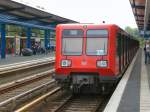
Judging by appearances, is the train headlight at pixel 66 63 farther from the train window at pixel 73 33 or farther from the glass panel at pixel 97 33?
the glass panel at pixel 97 33

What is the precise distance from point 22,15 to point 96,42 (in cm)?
3649

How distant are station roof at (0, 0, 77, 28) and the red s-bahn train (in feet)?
81.6

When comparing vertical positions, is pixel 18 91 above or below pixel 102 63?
below

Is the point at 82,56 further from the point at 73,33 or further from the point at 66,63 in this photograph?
the point at 73,33

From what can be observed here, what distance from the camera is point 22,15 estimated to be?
166 feet

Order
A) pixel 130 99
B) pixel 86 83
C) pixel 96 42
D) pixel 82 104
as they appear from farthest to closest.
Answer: pixel 96 42 → pixel 86 83 → pixel 82 104 → pixel 130 99

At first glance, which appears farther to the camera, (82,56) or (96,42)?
(96,42)

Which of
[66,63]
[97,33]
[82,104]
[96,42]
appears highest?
[97,33]

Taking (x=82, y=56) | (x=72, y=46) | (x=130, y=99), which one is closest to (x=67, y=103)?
(x=82, y=56)

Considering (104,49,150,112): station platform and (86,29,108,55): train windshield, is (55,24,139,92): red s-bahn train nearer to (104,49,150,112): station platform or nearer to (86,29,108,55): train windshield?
(86,29,108,55): train windshield

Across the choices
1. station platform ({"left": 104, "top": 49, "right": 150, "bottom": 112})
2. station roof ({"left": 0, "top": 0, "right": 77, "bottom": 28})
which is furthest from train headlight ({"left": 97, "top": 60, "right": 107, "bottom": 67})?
station roof ({"left": 0, "top": 0, "right": 77, "bottom": 28})

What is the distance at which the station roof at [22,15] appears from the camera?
42062mm

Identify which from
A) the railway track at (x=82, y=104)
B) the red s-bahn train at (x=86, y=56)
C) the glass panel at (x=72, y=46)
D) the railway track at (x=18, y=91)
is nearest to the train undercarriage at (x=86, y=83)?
the red s-bahn train at (x=86, y=56)

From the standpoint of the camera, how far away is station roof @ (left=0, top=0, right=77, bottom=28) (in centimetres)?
4206
